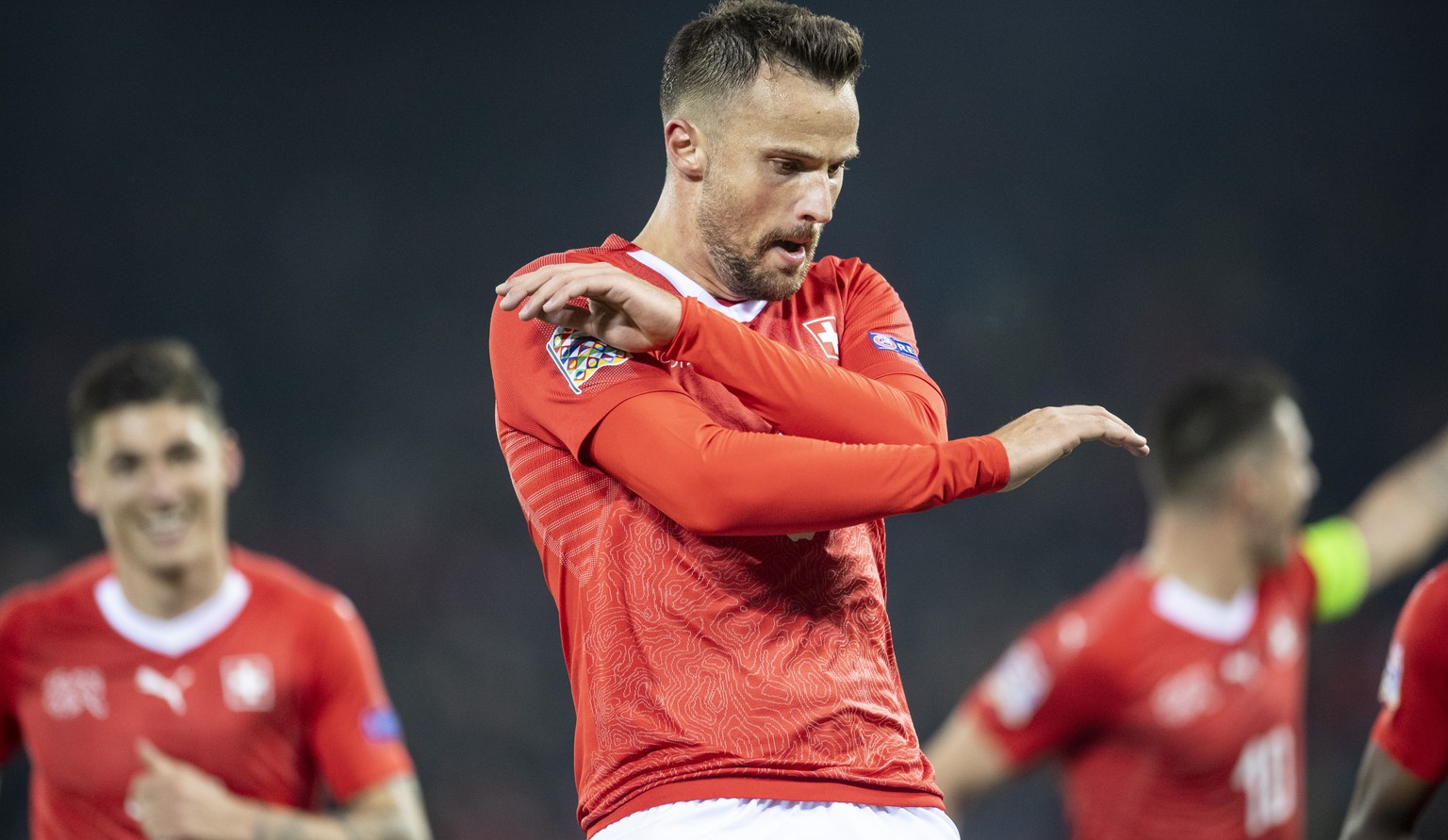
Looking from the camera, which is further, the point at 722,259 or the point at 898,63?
the point at 898,63

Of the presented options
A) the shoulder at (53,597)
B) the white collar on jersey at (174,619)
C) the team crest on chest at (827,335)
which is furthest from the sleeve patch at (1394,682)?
the shoulder at (53,597)

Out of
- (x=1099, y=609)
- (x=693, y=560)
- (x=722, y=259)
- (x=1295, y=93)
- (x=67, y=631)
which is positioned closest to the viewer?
A: (x=693, y=560)

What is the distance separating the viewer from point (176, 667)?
4.55 metres

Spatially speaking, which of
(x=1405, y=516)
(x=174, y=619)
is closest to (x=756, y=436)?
(x=174, y=619)

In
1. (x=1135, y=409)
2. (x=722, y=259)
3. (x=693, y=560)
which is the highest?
(x=722, y=259)

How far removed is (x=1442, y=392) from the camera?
347 inches

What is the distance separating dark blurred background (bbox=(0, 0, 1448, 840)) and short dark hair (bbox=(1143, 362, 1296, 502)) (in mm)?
3205

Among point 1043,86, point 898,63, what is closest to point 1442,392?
point 1043,86

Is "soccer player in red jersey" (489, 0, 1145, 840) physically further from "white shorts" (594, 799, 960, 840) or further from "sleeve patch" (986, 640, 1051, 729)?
"sleeve patch" (986, 640, 1051, 729)

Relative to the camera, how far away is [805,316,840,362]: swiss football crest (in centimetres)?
257

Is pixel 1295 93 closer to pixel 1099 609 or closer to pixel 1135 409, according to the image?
pixel 1135 409

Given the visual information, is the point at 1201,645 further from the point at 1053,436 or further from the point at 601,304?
the point at 601,304

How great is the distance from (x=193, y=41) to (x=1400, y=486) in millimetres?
6843

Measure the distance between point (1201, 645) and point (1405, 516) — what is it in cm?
85
